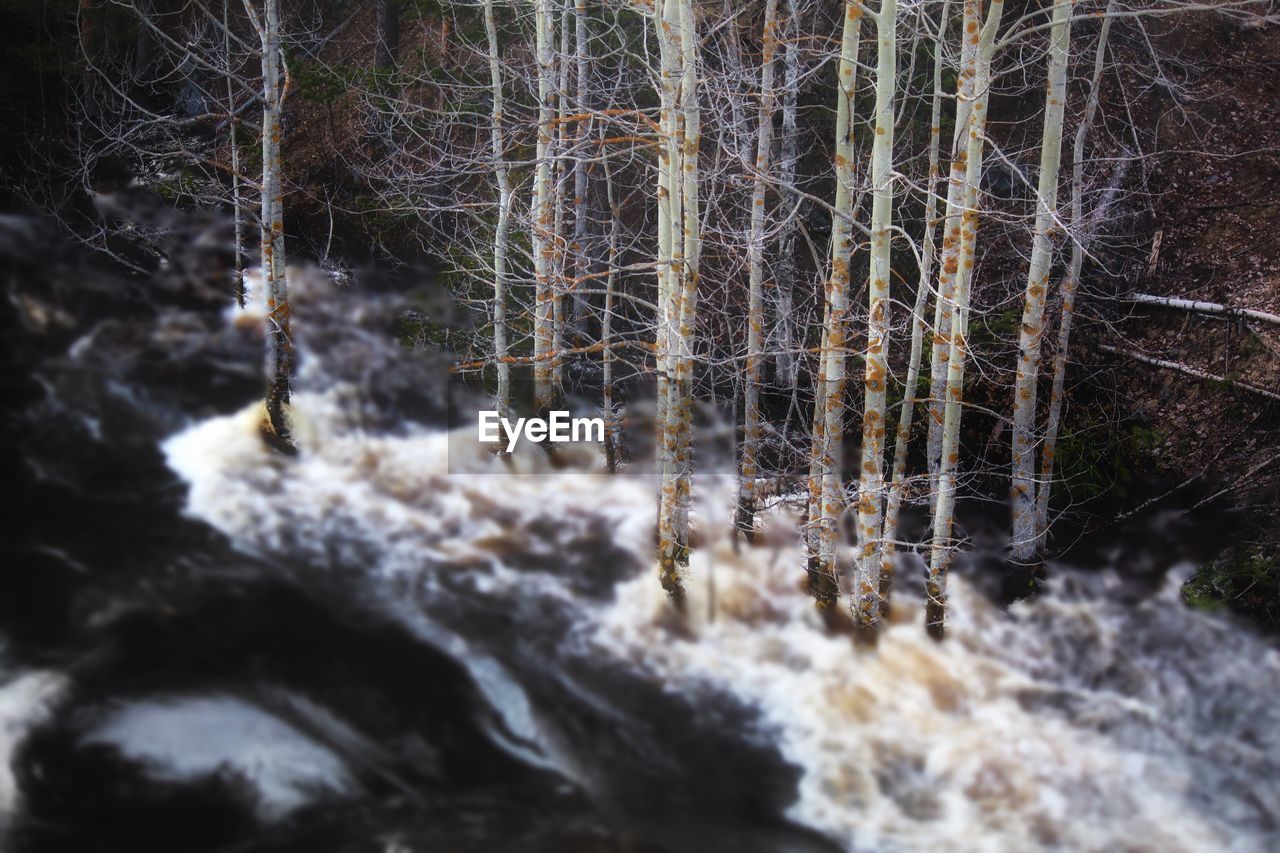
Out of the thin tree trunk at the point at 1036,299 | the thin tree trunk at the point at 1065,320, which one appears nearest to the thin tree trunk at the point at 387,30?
the thin tree trunk at the point at 1065,320

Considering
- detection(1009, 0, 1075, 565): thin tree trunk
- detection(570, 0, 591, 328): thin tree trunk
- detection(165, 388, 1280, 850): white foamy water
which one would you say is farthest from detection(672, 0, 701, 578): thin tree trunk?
detection(1009, 0, 1075, 565): thin tree trunk

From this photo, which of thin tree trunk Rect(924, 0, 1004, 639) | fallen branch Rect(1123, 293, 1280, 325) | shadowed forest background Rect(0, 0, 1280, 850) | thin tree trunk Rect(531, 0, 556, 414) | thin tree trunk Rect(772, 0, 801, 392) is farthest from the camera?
thin tree trunk Rect(772, 0, 801, 392)

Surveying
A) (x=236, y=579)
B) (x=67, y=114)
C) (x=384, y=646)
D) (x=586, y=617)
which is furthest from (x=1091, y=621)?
(x=67, y=114)

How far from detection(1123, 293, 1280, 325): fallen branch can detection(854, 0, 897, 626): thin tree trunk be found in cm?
555

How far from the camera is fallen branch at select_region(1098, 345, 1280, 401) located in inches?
439

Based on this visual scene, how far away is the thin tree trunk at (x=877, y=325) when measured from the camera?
8062 millimetres

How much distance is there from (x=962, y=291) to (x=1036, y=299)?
4.64 feet

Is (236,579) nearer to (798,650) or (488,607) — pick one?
(488,607)

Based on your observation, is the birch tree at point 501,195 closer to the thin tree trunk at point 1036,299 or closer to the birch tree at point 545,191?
the birch tree at point 545,191

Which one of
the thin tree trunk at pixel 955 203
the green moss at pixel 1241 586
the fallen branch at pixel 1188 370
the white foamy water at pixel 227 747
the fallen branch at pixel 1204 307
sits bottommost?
the white foamy water at pixel 227 747

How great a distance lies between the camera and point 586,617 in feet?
34.7

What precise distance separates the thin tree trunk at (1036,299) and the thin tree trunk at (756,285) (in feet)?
8.16

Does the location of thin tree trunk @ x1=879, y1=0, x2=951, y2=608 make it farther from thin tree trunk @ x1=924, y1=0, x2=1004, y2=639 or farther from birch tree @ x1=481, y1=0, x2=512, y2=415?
birch tree @ x1=481, y1=0, x2=512, y2=415

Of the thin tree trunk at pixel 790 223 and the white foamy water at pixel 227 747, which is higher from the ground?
the thin tree trunk at pixel 790 223
